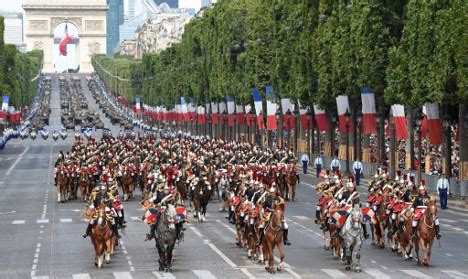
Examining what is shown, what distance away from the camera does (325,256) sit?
4709 centimetres

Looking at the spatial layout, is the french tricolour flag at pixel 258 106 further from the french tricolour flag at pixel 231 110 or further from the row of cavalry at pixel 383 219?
the row of cavalry at pixel 383 219

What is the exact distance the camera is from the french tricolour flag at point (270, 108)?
12031 centimetres

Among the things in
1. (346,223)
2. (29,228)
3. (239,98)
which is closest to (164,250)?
(346,223)

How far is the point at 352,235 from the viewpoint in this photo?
42.5m

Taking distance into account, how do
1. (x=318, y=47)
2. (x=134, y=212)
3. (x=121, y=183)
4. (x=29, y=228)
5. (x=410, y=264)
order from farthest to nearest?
(x=318, y=47)
(x=121, y=183)
(x=134, y=212)
(x=29, y=228)
(x=410, y=264)

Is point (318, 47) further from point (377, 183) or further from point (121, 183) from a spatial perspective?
point (377, 183)

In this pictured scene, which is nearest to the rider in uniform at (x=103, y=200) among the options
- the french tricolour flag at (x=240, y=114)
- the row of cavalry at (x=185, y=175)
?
the row of cavalry at (x=185, y=175)

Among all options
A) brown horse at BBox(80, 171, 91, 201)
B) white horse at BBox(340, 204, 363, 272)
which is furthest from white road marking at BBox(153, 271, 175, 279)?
brown horse at BBox(80, 171, 91, 201)

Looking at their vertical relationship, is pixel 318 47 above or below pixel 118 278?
above

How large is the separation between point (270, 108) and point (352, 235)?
80079 millimetres

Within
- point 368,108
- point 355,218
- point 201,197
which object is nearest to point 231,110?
point 368,108

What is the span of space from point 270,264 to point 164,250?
2.92 m

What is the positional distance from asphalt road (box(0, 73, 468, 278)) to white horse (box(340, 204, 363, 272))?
38 cm

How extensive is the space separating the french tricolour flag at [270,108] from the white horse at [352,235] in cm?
7667
